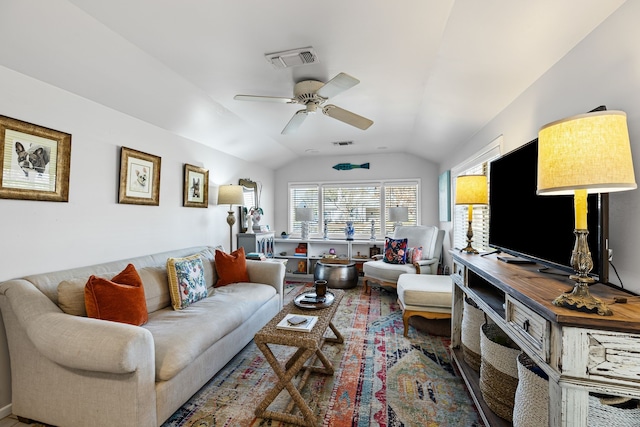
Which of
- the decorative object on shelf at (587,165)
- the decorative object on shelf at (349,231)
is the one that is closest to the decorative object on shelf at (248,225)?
the decorative object on shelf at (349,231)

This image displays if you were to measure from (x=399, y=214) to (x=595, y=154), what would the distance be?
4304 millimetres

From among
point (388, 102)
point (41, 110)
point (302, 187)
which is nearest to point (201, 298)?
point (41, 110)

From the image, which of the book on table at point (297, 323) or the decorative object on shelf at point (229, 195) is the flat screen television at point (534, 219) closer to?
the book on table at point (297, 323)

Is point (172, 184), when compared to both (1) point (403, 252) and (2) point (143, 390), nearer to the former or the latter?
(2) point (143, 390)

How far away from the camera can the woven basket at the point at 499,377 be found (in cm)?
157

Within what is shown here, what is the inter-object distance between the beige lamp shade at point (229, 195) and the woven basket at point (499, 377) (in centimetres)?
321

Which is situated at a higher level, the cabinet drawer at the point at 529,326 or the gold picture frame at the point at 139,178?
the gold picture frame at the point at 139,178

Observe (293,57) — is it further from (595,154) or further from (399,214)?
(399,214)

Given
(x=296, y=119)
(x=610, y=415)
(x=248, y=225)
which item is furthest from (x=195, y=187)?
(x=610, y=415)

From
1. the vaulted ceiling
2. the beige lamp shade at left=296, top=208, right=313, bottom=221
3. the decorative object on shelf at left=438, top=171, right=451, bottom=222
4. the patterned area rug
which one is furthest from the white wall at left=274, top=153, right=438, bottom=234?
the patterned area rug

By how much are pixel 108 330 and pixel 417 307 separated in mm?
2542

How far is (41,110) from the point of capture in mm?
1984

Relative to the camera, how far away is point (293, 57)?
7.29 ft

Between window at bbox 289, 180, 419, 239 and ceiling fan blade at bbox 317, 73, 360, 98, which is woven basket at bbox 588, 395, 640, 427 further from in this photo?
window at bbox 289, 180, 419, 239
